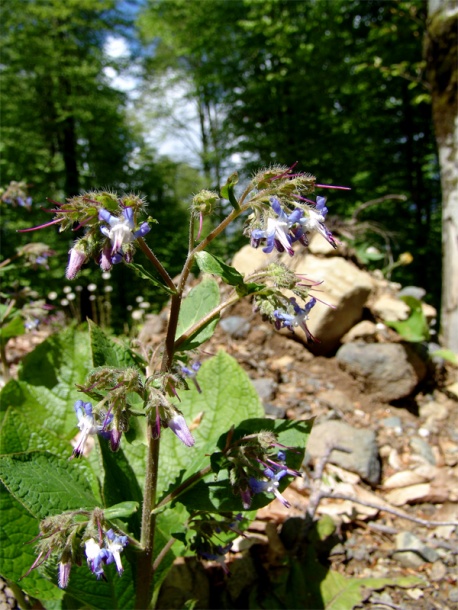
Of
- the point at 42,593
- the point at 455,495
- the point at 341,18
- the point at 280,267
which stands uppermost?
the point at 341,18

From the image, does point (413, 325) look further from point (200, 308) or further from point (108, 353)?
point (108, 353)

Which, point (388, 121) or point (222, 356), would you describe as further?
point (388, 121)

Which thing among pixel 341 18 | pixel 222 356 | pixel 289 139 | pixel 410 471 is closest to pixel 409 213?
pixel 289 139

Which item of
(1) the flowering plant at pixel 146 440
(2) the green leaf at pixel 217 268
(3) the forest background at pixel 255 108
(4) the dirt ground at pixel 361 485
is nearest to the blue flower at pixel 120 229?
(1) the flowering plant at pixel 146 440

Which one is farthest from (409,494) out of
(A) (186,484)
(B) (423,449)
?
(A) (186,484)

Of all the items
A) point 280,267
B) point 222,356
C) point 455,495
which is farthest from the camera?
point 455,495

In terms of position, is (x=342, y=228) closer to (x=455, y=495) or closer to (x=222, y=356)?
(x=455, y=495)
